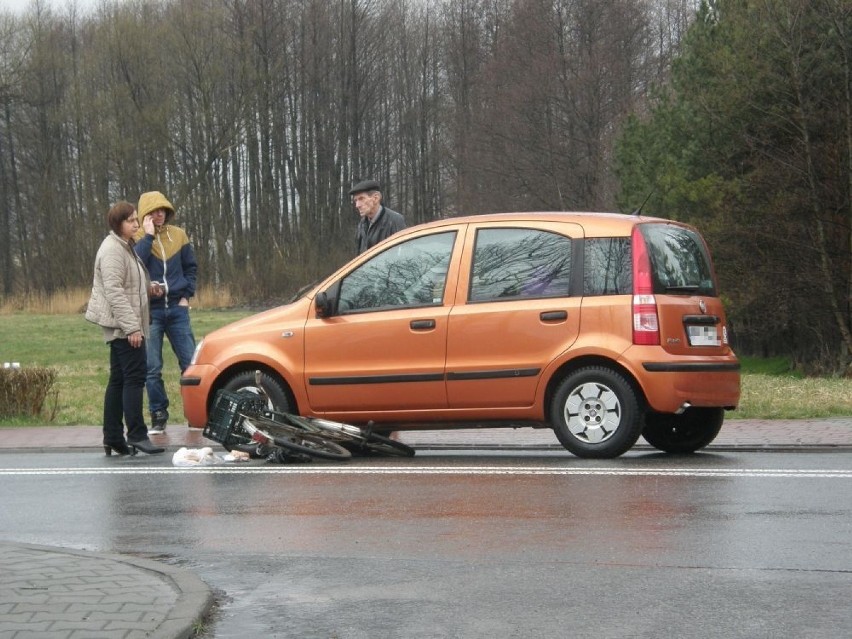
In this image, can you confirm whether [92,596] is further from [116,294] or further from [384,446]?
[116,294]

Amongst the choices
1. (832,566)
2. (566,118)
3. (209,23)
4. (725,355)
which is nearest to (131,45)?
(209,23)

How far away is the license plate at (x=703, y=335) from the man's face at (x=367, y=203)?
12.0 ft

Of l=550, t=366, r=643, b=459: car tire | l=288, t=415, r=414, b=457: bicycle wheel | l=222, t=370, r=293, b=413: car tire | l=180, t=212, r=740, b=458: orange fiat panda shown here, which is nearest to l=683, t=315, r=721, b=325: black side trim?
l=180, t=212, r=740, b=458: orange fiat panda

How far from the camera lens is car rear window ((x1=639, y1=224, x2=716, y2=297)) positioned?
1048 centimetres

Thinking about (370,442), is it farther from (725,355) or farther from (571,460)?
(725,355)

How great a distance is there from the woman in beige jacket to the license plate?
4.27 metres

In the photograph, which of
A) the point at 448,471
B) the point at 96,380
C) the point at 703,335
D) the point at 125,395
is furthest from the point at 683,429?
the point at 96,380

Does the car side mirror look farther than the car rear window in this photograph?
Yes

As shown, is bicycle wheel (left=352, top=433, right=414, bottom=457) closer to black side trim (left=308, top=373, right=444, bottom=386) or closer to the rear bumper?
black side trim (left=308, top=373, right=444, bottom=386)

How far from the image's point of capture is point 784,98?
34.1 m

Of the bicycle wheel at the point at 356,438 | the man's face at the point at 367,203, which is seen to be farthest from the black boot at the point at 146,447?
the man's face at the point at 367,203

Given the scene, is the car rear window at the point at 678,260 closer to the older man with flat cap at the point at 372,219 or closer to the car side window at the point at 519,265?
the car side window at the point at 519,265

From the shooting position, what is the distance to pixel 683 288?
1058cm

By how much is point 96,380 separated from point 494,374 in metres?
13.5
